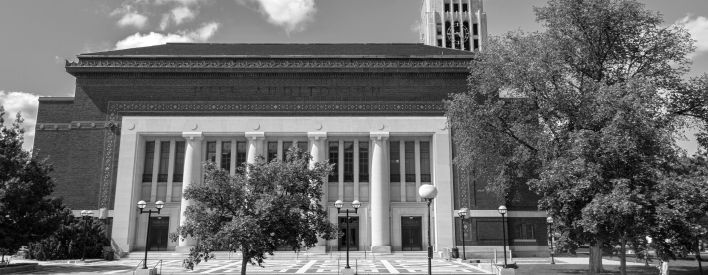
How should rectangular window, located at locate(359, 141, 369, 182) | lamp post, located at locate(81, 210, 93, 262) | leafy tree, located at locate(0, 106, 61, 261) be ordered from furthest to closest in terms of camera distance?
rectangular window, located at locate(359, 141, 369, 182) → lamp post, located at locate(81, 210, 93, 262) → leafy tree, located at locate(0, 106, 61, 261)

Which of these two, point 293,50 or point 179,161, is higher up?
point 293,50

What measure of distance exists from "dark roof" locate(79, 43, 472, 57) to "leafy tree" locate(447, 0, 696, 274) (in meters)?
21.0

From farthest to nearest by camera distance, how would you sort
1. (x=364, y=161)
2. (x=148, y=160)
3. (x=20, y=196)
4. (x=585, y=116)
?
(x=364, y=161) < (x=148, y=160) < (x=20, y=196) < (x=585, y=116)

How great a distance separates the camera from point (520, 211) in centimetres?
4550

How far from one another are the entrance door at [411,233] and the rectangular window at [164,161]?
21117mm

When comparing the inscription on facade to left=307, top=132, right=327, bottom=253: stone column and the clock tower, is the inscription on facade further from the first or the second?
the clock tower

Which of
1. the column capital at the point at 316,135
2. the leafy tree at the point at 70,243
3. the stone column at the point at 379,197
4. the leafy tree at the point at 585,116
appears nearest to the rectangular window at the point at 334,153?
the column capital at the point at 316,135

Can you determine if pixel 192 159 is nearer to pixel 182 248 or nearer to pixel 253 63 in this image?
pixel 182 248

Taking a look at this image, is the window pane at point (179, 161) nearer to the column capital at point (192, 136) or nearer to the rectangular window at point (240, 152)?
the column capital at point (192, 136)

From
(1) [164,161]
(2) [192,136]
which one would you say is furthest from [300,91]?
(1) [164,161]

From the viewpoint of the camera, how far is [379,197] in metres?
45.2

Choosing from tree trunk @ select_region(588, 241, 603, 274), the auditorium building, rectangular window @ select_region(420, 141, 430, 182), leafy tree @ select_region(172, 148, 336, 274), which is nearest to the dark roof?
the auditorium building

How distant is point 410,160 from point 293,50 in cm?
1624

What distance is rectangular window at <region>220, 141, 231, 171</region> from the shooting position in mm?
46719
